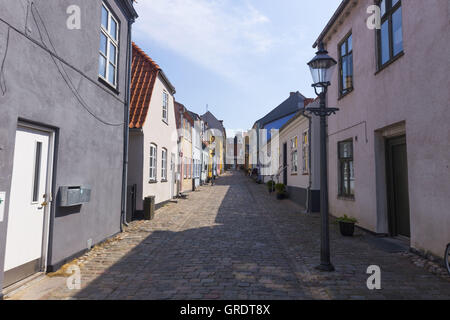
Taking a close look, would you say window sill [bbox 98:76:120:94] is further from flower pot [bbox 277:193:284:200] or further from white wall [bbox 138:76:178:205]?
flower pot [bbox 277:193:284:200]

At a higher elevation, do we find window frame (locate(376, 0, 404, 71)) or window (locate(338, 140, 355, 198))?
window frame (locate(376, 0, 404, 71))

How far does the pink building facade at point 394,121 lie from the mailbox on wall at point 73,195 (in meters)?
6.29

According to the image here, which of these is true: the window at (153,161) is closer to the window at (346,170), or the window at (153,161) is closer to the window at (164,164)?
the window at (164,164)

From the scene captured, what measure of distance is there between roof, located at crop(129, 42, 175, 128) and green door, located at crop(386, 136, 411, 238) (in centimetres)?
742

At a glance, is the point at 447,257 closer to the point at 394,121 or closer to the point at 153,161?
the point at 394,121

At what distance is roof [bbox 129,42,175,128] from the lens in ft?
34.2

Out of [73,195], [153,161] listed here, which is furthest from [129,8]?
[153,161]

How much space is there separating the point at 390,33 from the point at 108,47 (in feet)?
21.4

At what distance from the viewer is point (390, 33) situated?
6.86m

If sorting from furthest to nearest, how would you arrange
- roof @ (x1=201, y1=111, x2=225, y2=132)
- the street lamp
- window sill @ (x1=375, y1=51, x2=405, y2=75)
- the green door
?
1. roof @ (x1=201, y1=111, x2=225, y2=132)
2. the green door
3. window sill @ (x1=375, y1=51, x2=405, y2=75)
4. the street lamp

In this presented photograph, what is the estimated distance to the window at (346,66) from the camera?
9.19 metres

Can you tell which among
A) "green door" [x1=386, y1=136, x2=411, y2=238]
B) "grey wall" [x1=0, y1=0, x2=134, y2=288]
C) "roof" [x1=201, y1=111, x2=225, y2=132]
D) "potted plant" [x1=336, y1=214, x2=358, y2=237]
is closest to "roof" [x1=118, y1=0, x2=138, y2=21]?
"grey wall" [x1=0, y1=0, x2=134, y2=288]

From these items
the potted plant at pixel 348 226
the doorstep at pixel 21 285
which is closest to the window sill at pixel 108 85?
the doorstep at pixel 21 285
